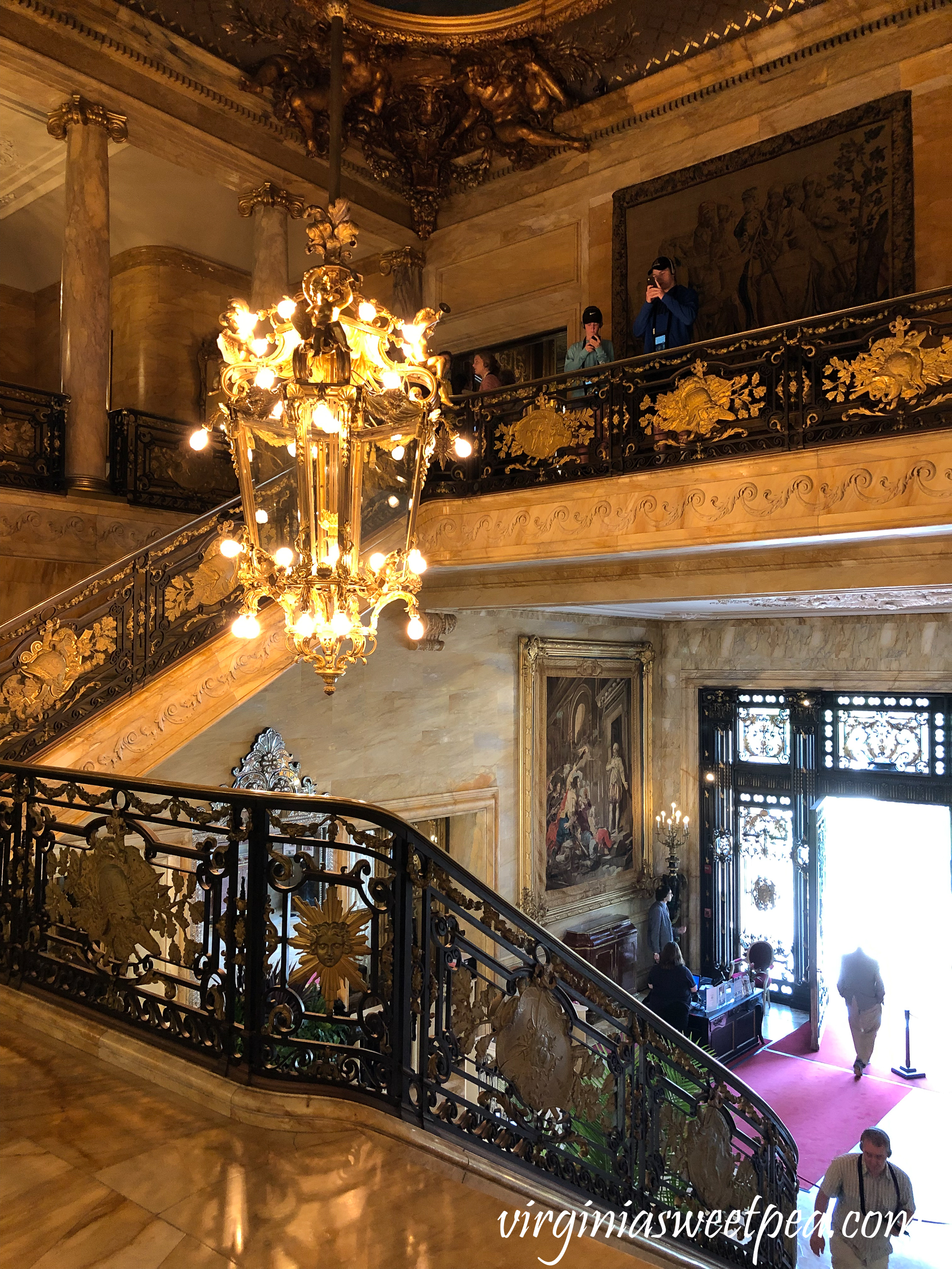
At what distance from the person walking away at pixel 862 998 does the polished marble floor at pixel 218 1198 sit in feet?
23.9

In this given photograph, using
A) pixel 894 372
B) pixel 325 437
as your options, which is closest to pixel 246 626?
pixel 325 437

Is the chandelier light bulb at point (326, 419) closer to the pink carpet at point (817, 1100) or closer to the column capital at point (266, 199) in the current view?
the column capital at point (266, 199)

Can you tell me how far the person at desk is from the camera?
8133 mm

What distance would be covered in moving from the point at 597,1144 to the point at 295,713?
15.0ft

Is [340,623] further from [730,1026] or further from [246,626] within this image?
[730,1026]

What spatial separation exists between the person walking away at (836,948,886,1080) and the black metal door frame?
4.16ft

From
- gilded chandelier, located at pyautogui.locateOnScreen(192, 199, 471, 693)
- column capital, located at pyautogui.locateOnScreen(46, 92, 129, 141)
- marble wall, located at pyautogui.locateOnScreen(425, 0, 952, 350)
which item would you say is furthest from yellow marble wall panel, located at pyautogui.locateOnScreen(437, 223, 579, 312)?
gilded chandelier, located at pyautogui.locateOnScreen(192, 199, 471, 693)

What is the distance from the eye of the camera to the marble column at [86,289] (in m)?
7.04

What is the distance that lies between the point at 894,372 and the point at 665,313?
2025 mm

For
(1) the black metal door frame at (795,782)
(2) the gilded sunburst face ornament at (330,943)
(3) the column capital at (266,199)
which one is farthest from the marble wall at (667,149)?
(2) the gilded sunburst face ornament at (330,943)

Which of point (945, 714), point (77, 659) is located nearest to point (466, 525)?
point (77, 659)

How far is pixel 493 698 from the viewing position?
352 inches

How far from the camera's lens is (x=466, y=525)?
6266 millimetres

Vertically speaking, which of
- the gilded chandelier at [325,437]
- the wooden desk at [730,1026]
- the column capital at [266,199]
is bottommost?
the wooden desk at [730,1026]
